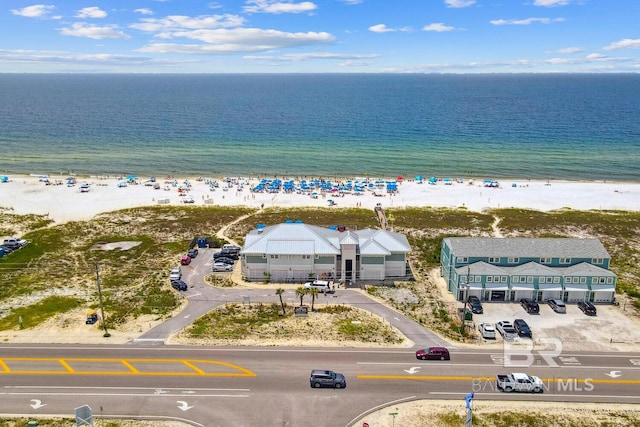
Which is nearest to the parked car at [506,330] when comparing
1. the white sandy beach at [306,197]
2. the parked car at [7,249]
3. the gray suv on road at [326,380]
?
the gray suv on road at [326,380]

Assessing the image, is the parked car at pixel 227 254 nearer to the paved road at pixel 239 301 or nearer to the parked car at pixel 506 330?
the paved road at pixel 239 301

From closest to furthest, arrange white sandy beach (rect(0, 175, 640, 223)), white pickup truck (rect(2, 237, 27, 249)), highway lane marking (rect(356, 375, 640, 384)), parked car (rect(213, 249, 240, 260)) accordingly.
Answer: highway lane marking (rect(356, 375, 640, 384)) → parked car (rect(213, 249, 240, 260)) → white pickup truck (rect(2, 237, 27, 249)) → white sandy beach (rect(0, 175, 640, 223))

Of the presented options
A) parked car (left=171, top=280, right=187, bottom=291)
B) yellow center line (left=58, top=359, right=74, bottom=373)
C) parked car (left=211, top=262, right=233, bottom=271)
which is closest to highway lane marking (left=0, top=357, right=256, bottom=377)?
yellow center line (left=58, top=359, right=74, bottom=373)

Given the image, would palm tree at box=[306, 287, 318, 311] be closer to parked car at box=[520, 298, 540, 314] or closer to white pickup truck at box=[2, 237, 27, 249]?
parked car at box=[520, 298, 540, 314]

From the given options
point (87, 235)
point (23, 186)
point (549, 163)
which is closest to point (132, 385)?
point (87, 235)

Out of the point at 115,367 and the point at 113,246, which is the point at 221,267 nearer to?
the point at 113,246

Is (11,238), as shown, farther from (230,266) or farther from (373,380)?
(373,380)
